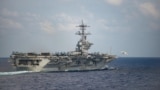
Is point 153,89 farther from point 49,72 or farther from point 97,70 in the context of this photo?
point 97,70

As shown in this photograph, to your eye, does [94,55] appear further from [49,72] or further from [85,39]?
[49,72]

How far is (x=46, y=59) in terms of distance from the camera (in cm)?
7806

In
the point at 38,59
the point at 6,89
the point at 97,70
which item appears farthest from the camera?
the point at 97,70

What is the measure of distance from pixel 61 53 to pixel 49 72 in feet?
24.2

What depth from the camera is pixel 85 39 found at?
94938 mm

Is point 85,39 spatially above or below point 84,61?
above

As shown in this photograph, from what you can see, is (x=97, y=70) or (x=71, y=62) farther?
(x=97, y=70)

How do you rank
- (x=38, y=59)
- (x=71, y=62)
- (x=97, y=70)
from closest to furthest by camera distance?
1. (x=38, y=59)
2. (x=71, y=62)
3. (x=97, y=70)

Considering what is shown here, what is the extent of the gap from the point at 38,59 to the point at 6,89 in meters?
28.8

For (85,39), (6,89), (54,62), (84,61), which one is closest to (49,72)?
(54,62)

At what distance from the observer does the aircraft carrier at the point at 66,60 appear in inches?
3076

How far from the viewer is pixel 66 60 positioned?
82000 millimetres

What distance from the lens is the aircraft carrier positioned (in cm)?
7812

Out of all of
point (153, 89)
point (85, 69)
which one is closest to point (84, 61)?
point (85, 69)
